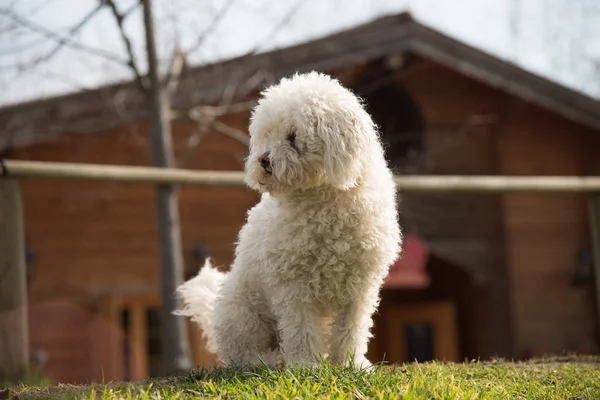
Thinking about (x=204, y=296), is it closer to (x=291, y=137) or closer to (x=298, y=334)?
(x=298, y=334)

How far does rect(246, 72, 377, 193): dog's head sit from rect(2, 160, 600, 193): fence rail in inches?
63.5

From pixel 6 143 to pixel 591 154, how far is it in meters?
9.72

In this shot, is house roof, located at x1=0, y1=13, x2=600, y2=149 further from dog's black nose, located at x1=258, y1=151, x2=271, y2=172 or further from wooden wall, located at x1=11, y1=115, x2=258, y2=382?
dog's black nose, located at x1=258, y1=151, x2=271, y2=172

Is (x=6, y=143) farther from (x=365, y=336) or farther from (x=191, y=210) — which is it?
Result: (x=365, y=336)

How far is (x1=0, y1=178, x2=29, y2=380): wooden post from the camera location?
4.43m

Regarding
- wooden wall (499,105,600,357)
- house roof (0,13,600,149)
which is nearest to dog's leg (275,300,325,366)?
house roof (0,13,600,149)

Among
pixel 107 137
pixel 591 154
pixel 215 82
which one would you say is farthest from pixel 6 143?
pixel 591 154

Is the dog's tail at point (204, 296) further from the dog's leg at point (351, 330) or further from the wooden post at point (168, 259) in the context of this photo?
the wooden post at point (168, 259)

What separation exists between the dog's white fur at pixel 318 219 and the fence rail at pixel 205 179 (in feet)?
4.91

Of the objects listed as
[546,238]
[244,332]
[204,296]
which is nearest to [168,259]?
[204,296]

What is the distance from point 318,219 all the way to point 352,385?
0.77 m

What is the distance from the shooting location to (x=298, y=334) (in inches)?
138

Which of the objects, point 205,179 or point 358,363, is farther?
point 205,179

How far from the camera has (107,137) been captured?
1146 centimetres
